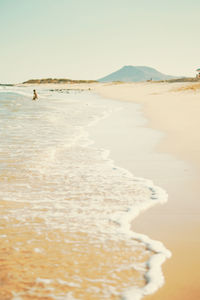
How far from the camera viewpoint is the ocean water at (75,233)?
2994 millimetres

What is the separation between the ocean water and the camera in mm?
2994

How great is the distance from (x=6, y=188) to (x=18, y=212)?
45.2 inches

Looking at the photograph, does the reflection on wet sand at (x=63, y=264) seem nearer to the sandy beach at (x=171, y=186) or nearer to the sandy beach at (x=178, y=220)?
the sandy beach at (x=171, y=186)

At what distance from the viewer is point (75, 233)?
4.02 metres

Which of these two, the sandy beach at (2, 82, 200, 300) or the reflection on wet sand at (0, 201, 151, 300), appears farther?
the sandy beach at (2, 82, 200, 300)

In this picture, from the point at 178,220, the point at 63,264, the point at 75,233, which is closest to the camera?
the point at 63,264

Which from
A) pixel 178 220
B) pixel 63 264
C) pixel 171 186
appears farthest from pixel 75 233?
pixel 171 186

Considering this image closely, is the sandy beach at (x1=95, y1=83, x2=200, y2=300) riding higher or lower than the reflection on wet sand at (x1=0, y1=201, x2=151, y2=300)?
higher

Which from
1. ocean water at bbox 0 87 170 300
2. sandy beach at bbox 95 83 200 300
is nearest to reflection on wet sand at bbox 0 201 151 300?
ocean water at bbox 0 87 170 300

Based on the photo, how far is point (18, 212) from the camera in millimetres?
4652

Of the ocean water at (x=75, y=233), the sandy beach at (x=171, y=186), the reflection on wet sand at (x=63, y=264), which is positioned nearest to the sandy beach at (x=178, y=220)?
the sandy beach at (x=171, y=186)

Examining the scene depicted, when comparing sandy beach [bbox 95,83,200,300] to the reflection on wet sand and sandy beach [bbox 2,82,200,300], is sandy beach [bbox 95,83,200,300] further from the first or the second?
the reflection on wet sand

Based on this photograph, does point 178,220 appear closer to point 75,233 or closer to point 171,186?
point 75,233

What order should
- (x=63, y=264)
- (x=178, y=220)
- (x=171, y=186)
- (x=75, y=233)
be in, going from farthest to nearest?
(x=171, y=186) → (x=178, y=220) → (x=75, y=233) → (x=63, y=264)
